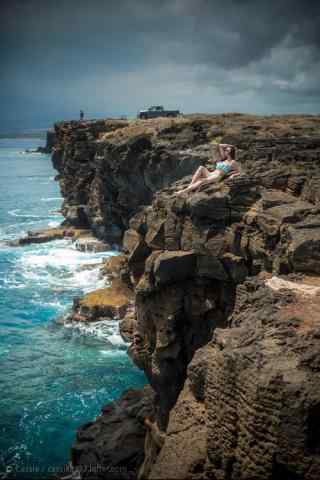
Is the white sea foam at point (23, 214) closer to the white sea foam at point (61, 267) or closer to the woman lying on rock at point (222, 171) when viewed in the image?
the white sea foam at point (61, 267)

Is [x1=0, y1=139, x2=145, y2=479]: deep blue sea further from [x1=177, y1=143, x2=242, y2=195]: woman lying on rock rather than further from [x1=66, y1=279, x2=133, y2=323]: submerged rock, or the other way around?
[x1=177, y1=143, x2=242, y2=195]: woman lying on rock

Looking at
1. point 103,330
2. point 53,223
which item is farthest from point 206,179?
point 53,223

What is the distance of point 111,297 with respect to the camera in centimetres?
3478

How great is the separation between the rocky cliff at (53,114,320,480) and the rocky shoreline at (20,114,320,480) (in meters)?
0.03

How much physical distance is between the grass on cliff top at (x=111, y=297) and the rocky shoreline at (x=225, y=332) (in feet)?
0.93

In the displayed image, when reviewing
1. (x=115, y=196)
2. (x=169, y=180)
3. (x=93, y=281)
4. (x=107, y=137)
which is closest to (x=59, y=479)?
(x=93, y=281)

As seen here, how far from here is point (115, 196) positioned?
60.1m

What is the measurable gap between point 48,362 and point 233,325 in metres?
20.4

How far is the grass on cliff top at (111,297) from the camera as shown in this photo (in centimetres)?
3394

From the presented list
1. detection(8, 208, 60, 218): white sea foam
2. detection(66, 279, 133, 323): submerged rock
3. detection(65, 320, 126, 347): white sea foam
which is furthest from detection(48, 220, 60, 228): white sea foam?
detection(65, 320, 126, 347): white sea foam

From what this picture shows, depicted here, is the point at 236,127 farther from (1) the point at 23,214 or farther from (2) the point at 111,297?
(1) the point at 23,214

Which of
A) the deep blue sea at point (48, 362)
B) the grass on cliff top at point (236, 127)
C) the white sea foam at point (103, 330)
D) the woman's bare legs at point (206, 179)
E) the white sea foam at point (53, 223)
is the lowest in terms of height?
the deep blue sea at point (48, 362)

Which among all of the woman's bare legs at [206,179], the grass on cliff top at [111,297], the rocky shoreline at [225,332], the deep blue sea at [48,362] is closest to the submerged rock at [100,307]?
the grass on cliff top at [111,297]

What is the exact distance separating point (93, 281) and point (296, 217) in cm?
3168
